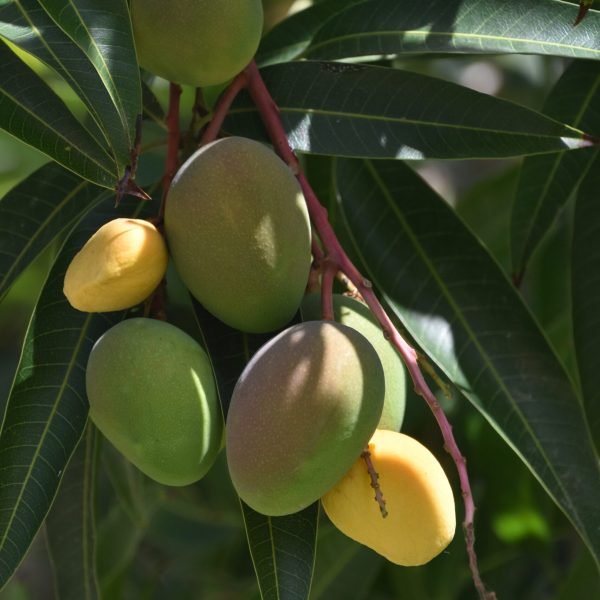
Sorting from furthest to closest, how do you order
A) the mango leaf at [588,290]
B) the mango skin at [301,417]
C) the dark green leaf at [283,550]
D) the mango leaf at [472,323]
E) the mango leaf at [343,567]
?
the mango leaf at [343,567], the mango leaf at [588,290], the mango leaf at [472,323], the dark green leaf at [283,550], the mango skin at [301,417]

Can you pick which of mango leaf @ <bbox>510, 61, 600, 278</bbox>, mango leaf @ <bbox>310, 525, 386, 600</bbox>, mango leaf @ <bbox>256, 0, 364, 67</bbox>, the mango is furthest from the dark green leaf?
mango leaf @ <bbox>310, 525, 386, 600</bbox>

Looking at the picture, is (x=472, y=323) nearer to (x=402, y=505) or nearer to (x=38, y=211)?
(x=402, y=505)

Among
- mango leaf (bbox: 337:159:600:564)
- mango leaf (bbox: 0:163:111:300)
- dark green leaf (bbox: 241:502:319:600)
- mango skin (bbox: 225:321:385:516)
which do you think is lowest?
dark green leaf (bbox: 241:502:319:600)

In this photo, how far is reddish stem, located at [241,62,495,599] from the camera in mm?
910

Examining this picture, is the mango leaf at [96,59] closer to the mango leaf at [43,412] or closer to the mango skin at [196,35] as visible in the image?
the mango skin at [196,35]

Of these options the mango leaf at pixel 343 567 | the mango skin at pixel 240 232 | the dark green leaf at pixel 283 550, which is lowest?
the mango leaf at pixel 343 567

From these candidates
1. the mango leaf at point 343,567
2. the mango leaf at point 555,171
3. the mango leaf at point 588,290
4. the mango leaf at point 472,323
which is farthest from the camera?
the mango leaf at point 343,567

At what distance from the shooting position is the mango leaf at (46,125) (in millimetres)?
948

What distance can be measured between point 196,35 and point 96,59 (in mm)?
152

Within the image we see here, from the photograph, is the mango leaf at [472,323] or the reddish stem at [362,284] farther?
the mango leaf at [472,323]

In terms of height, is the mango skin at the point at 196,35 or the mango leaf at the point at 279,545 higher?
the mango skin at the point at 196,35

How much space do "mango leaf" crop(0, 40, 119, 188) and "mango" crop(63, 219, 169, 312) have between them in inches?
2.0

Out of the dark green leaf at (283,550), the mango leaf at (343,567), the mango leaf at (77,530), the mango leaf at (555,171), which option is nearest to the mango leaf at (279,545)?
the dark green leaf at (283,550)

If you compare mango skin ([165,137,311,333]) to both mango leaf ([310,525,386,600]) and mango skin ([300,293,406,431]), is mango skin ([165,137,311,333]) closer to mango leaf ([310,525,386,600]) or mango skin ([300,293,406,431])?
mango skin ([300,293,406,431])
